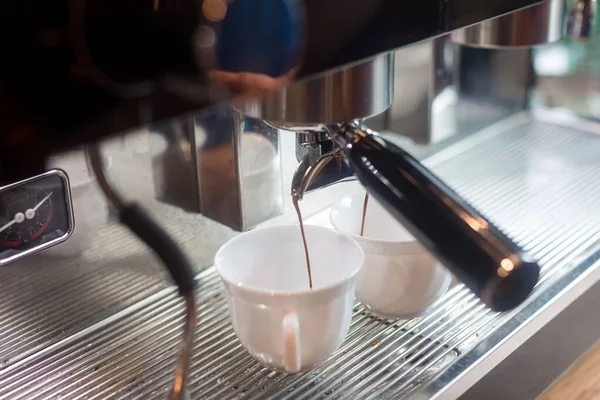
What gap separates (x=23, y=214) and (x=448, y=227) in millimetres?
285

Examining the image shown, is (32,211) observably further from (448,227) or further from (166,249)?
(448,227)

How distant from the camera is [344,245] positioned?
51 cm

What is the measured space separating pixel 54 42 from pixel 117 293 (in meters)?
0.36

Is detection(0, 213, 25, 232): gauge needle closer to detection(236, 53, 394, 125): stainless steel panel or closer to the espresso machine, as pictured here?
the espresso machine

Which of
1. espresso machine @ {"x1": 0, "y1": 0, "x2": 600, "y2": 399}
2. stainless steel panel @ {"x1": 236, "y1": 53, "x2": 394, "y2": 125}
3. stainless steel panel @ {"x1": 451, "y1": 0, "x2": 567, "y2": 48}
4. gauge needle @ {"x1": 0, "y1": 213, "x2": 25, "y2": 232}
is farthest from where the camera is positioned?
stainless steel panel @ {"x1": 451, "y1": 0, "x2": 567, "y2": 48}

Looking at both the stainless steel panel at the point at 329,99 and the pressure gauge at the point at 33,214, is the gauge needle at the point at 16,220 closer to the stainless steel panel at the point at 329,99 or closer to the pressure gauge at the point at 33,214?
the pressure gauge at the point at 33,214

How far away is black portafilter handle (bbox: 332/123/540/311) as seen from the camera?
0.34 metres

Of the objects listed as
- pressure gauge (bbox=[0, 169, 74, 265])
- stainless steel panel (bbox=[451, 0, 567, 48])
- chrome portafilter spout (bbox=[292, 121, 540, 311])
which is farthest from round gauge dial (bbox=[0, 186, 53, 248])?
stainless steel panel (bbox=[451, 0, 567, 48])

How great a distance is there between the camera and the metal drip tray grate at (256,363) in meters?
0.47

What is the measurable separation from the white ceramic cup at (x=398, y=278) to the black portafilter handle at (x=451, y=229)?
0.43 ft

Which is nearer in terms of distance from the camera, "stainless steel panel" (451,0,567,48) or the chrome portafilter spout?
the chrome portafilter spout

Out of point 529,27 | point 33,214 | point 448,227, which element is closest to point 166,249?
point 33,214

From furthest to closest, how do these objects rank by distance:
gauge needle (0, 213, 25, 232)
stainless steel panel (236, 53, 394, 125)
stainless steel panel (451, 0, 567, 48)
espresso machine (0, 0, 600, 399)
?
stainless steel panel (451, 0, 567, 48) < gauge needle (0, 213, 25, 232) < stainless steel panel (236, 53, 394, 125) < espresso machine (0, 0, 600, 399)

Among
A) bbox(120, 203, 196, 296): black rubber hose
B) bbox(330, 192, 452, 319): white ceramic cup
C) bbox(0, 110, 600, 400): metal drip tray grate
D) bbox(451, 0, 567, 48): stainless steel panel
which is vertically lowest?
bbox(0, 110, 600, 400): metal drip tray grate
